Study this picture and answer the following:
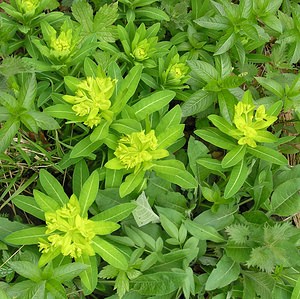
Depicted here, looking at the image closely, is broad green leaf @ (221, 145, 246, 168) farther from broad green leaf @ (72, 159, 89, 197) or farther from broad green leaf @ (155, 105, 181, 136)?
broad green leaf @ (72, 159, 89, 197)

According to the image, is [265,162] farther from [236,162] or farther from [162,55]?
[162,55]

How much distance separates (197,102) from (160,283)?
2.51 ft

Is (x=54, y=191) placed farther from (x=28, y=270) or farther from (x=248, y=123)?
(x=248, y=123)

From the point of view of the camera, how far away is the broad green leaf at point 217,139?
1.78 meters

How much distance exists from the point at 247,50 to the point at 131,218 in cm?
98

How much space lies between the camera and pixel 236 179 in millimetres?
1745

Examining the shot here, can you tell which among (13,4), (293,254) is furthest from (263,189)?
(13,4)

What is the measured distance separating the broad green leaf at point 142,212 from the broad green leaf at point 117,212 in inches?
4.2

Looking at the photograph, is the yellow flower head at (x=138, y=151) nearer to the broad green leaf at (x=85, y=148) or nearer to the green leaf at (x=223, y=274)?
the broad green leaf at (x=85, y=148)

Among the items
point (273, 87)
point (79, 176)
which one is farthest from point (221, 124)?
point (79, 176)

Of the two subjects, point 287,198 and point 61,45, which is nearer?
point 61,45

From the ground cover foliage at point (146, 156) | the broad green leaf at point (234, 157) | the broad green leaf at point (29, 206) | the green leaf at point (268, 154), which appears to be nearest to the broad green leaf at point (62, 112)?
the ground cover foliage at point (146, 156)

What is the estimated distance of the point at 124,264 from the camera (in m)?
1.53

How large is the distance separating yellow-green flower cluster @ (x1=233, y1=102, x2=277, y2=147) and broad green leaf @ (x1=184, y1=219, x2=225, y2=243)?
36 cm
